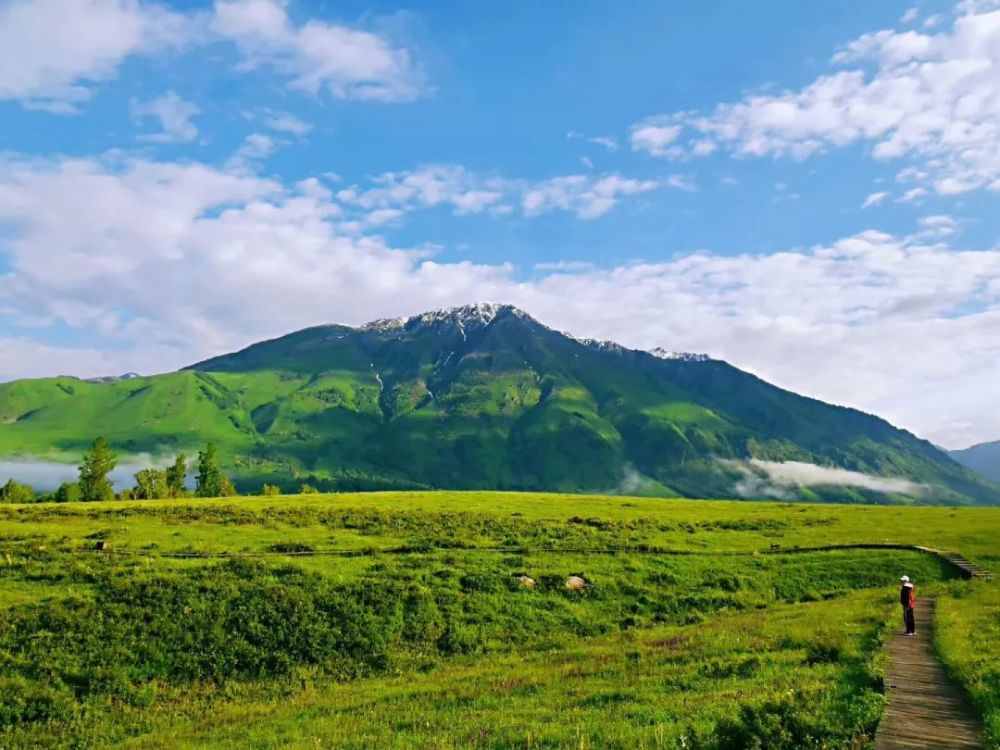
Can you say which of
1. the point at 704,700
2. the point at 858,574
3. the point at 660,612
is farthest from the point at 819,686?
the point at 858,574

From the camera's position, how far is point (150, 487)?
449 feet

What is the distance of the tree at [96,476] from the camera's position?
130 meters

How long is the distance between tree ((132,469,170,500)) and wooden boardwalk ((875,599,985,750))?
140 meters

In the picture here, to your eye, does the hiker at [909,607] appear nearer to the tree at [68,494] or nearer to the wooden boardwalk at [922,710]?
the wooden boardwalk at [922,710]

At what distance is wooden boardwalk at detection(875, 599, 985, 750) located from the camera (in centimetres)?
1504

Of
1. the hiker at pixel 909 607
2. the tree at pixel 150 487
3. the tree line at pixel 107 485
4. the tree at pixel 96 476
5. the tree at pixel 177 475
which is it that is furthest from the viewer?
the tree at pixel 177 475

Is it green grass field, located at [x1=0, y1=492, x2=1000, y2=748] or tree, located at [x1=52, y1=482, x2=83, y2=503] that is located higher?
tree, located at [x1=52, y1=482, x2=83, y2=503]

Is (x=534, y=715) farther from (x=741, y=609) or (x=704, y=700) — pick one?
(x=741, y=609)

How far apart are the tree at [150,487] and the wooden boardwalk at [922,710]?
140 meters

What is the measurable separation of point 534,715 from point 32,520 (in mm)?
67811

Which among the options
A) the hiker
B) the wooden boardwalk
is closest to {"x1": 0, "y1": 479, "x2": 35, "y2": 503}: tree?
the hiker

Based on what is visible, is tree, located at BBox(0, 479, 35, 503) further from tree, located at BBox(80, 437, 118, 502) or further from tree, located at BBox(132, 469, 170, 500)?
tree, located at BBox(132, 469, 170, 500)

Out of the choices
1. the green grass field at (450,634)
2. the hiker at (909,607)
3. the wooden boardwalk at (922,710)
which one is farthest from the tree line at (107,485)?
the wooden boardwalk at (922,710)

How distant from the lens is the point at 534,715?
69.6 feet
